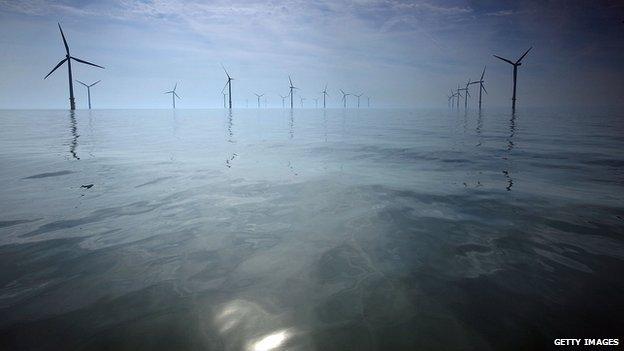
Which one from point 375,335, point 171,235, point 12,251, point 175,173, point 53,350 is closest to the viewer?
point 53,350

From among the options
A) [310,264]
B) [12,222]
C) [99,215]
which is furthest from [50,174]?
[310,264]

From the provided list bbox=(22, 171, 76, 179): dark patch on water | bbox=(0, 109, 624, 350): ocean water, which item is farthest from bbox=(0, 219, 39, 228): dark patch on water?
bbox=(22, 171, 76, 179): dark patch on water

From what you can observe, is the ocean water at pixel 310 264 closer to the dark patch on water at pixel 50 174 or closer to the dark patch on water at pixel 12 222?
the dark patch on water at pixel 12 222

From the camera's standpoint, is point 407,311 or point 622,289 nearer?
point 407,311

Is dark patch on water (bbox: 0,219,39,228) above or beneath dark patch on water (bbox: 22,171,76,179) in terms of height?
beneath

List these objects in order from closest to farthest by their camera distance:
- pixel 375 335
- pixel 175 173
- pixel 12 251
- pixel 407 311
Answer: pixel 375 335 < pixel 407 311 < pixel 12 251 < pixel 175 173

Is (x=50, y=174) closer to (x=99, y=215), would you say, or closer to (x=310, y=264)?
(x=99, y=215)

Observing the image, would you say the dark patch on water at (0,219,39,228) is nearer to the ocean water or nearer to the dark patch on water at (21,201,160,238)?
the ocean water

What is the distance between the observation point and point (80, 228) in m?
6.54

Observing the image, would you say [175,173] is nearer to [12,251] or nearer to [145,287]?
[12,251]

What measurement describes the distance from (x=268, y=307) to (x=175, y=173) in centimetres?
977

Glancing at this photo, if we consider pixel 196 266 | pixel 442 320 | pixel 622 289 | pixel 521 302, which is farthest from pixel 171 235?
pixel 622 289

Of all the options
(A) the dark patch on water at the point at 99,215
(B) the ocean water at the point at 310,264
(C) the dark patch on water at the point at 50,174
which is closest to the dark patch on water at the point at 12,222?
(B) the ocean water at the point at 310,264

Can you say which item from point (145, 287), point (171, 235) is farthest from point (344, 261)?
point (171, 235)
